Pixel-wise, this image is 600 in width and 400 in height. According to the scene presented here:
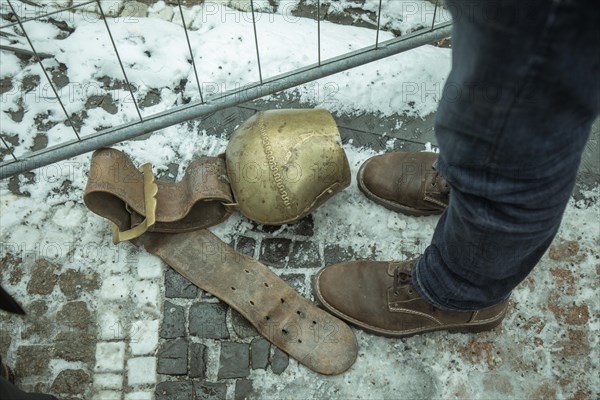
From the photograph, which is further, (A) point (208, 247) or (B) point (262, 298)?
(A) point (208, 247)

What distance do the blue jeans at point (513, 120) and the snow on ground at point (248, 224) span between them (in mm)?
766

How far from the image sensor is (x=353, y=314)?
93.9 inches

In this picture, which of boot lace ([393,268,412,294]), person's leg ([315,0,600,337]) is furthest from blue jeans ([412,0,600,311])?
boot lace ([393,268,412,294])

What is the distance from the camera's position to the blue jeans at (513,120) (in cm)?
112

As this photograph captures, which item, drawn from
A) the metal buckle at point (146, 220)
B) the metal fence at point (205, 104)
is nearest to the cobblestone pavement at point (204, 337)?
the metal buckle at point (146, 220)

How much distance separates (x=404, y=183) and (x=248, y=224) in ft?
2.34

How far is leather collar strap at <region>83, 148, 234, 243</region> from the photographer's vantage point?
2.44m

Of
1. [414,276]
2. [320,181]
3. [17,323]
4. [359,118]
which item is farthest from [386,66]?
[17,323]

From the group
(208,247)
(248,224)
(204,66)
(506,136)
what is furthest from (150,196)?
(506,136)

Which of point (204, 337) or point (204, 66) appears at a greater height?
point (204, 66)

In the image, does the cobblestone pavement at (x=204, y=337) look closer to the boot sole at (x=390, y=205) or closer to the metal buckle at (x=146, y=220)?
the metal buckle at (x=146, y=220)

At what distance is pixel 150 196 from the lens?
8.20 feet

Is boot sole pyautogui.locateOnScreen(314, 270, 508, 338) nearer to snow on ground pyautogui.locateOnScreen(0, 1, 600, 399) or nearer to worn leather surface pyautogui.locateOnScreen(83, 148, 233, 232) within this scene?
snow on ground pyautogui.locateOnScreen(0, 1, 600, 399)

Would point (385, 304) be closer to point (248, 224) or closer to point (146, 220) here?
point (248, 224)
